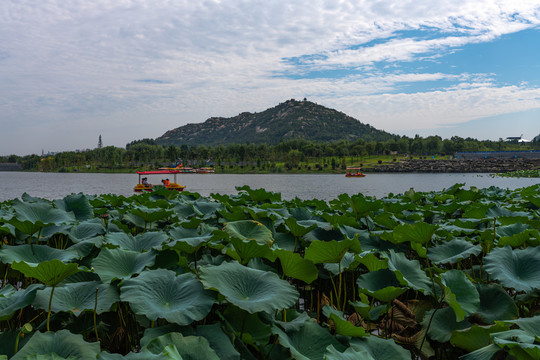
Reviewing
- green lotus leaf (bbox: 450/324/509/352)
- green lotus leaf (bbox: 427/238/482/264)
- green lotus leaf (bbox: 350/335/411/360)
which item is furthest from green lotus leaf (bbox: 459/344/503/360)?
green lotus leaf (bbox: 427/238/482/264)

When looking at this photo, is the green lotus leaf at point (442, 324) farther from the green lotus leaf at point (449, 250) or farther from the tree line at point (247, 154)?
the tree line at point (247, 154)

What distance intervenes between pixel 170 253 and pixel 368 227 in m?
2.52

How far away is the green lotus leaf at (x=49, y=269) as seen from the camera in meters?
1.81

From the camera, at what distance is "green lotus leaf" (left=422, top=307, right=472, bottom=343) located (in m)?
2.02

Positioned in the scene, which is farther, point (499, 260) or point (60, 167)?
point (60, 167)

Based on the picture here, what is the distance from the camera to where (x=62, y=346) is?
5.09ft

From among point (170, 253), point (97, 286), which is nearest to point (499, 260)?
point (170, 253)

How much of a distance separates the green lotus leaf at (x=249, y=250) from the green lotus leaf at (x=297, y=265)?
164mm

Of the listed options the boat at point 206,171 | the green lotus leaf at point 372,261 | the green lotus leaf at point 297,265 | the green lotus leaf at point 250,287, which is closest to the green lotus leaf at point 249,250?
the green lotus leaf at point 297,265

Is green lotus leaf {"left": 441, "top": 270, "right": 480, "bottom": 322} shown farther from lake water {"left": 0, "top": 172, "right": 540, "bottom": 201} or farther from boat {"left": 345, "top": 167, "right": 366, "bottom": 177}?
boat {"left": 345, "top": 167, "right": 366, "bottom": 177}

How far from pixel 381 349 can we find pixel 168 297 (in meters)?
1.12

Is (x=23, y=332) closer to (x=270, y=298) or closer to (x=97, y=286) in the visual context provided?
(x=97, y=286)

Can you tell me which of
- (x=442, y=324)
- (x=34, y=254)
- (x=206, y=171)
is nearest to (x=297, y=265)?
(x=442, y=324)

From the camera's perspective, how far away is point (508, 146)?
168125 mm
